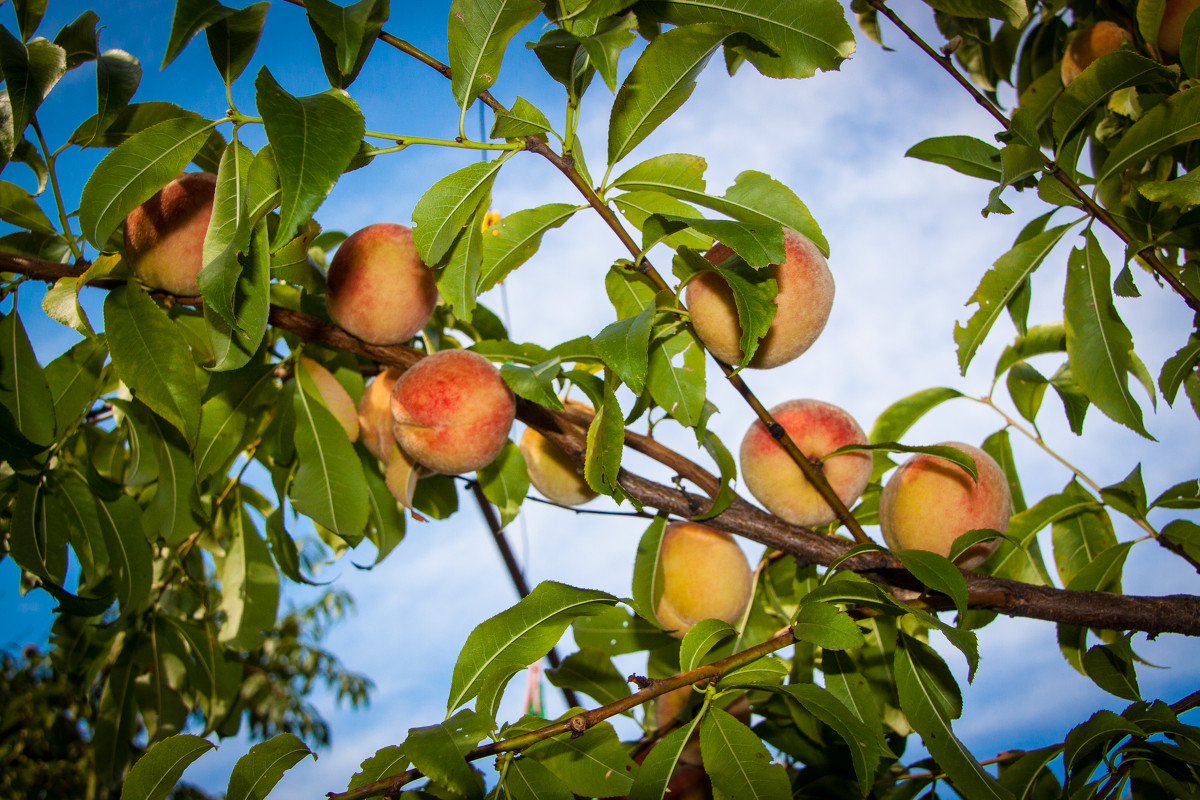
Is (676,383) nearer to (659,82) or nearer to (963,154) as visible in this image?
(659,82)

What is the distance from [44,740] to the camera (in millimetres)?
3129

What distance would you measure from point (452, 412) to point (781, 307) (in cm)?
45

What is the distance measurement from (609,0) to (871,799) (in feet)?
3.90

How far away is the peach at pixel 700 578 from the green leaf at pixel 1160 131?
775 millimetres

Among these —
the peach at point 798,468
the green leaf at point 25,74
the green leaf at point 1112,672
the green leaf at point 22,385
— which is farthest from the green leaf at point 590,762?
→ the green leaf at point 25,74

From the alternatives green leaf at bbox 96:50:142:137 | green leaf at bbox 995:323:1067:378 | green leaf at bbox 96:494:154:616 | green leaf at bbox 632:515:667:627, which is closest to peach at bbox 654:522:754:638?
green leaf at bbox 632:515:667:627

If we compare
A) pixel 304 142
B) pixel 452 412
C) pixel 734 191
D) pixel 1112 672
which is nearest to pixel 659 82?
pixel 734 191

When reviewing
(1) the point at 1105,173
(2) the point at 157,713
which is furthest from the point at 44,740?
(1) the point at 1105,173

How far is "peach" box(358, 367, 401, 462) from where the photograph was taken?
3.95 ft

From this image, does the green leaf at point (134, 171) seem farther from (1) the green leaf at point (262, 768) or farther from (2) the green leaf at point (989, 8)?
(2) the green leaf at point (989, 8)

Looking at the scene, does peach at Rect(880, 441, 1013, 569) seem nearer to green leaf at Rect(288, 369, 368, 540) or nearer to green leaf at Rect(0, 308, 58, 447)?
green leaf at Rect(288, 369, 368, 540)

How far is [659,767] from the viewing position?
75 cm

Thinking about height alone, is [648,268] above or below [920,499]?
above

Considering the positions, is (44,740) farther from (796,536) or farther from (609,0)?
(609,0)
